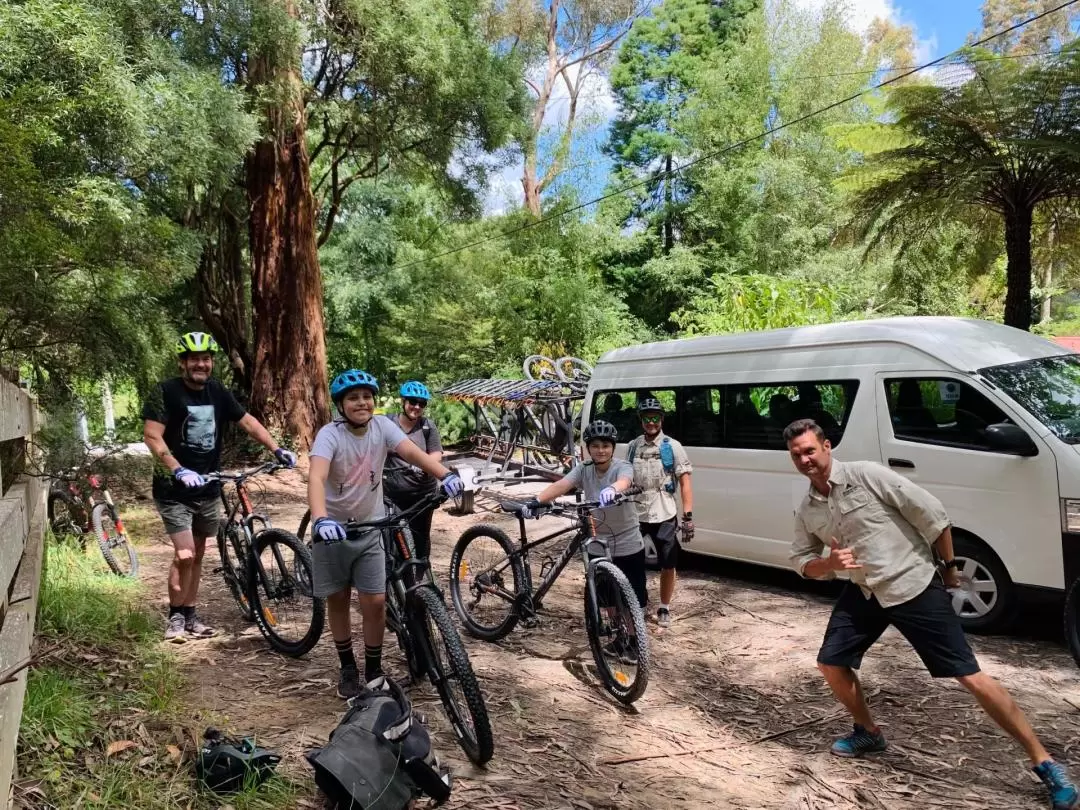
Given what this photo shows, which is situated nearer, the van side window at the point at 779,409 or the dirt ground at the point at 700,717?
the dirt ground at the point at 700,717

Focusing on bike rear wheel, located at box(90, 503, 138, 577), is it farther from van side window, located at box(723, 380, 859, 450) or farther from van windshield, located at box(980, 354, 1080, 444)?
van windshield, located at box(980, 354, 1080, 444)

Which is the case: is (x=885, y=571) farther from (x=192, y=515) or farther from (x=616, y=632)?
(x=192, y=515)

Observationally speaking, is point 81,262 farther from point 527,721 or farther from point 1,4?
point 527,721

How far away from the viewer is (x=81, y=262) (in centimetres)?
564

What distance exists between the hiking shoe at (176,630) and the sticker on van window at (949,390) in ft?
18.8

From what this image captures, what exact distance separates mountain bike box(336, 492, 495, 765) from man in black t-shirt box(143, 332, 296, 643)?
4.62 ft

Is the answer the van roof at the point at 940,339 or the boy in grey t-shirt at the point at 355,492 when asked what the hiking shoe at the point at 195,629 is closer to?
the boy in grey t-shirt at the point at 355,492

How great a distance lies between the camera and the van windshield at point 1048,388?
5.65 metres

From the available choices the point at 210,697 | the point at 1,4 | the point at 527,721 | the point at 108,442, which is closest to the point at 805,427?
the point at 527,721

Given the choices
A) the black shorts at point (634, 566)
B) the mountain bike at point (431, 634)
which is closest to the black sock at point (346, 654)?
the mountain bike at point (431, 634)

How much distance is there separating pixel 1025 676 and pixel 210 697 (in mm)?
4957

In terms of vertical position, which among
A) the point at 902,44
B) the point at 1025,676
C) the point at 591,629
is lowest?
the point at 1025,676

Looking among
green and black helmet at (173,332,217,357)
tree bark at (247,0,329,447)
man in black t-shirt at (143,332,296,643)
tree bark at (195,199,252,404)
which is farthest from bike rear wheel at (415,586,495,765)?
tree bark at (195,199,252,404)

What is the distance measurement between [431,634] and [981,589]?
13.6ft
